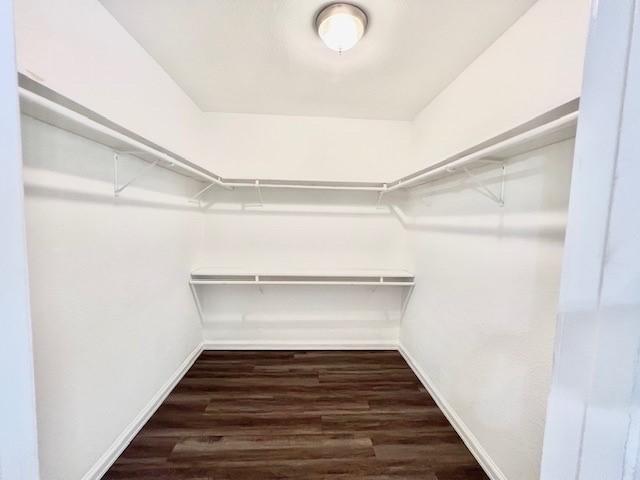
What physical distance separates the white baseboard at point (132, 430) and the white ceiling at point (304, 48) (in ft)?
6.66

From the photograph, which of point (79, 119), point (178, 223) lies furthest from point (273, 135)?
point (79, 119)

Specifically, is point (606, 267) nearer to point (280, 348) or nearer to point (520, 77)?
point (520, 77)

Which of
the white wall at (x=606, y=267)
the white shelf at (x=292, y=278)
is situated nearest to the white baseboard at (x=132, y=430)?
the white shelf at (x=292, y=278)

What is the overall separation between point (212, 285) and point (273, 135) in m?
1.41

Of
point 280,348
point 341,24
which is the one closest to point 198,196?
point 280,348

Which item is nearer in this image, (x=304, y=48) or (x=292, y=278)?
(x=304, y=48)

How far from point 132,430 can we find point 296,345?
132 centimetres

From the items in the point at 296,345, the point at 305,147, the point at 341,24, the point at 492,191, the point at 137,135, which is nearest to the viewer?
the point at 137,135

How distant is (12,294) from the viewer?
0.41 m

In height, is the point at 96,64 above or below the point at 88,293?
above

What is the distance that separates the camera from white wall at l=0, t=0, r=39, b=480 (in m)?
0.40

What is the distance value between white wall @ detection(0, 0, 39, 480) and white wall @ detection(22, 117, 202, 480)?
0.73m

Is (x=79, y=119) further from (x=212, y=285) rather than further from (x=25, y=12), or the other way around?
(x=212, y=285)

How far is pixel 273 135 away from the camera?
243 centimetres
